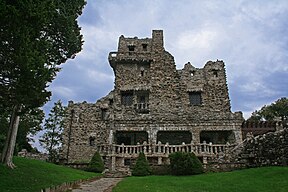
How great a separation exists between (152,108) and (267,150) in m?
18.2

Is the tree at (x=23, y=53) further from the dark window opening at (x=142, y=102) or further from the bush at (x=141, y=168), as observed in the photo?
the dark window opening at (x=142, y=102)

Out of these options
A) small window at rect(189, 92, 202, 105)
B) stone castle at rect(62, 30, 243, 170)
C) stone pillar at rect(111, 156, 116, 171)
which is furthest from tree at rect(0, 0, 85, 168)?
small window at rect(189, 92, 202, 105)

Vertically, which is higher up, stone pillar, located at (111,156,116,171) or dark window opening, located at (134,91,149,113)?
dark window opening, located at (134,91,149,113)

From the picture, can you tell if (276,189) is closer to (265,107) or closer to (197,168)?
(197,168)

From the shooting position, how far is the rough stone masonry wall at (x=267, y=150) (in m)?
18.3

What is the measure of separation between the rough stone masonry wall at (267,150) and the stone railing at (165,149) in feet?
12.3

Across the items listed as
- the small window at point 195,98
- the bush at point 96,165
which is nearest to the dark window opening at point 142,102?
the small window at point 195,98

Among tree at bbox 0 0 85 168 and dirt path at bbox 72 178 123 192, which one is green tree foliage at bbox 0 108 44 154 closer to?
dirt path at bbox 72 178 123 192

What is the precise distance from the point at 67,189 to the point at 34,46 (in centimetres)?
634

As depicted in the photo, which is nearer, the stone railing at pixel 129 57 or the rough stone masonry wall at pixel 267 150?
the rough stone masonry wall at pixel 267 150

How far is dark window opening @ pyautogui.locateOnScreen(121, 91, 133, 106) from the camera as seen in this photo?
37.7 m

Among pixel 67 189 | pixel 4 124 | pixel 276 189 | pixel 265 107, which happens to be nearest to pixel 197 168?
pixel 276 189

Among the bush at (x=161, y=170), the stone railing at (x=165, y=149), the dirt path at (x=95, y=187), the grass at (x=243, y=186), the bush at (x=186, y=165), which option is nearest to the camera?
the grass at (x=243, y=186)

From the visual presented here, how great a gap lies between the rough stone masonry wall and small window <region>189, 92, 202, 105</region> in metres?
15.2
